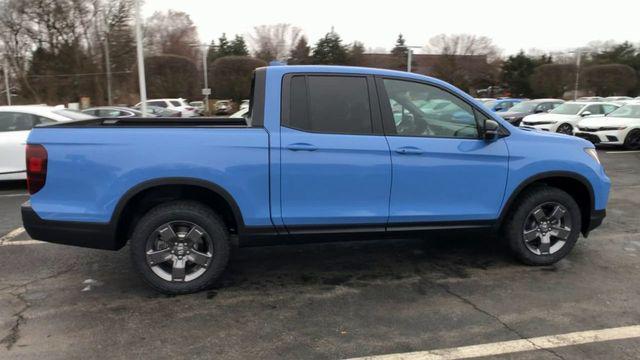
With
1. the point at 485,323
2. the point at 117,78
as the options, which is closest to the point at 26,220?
the point at 485,323

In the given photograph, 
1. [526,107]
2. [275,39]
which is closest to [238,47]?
[275,39]

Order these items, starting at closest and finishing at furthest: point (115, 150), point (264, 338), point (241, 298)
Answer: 1. point (264, 338)
2. point (115, 150)
3. point (241, 298)

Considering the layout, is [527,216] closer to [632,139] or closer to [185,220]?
[185,220]

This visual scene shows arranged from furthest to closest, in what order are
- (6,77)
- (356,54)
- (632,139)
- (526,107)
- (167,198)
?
(356,54) < (6,77) < (526,107) < (632,139) < (167,198)

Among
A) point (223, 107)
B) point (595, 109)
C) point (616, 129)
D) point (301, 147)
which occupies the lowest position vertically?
point (223, 107)

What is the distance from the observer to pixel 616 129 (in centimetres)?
1475

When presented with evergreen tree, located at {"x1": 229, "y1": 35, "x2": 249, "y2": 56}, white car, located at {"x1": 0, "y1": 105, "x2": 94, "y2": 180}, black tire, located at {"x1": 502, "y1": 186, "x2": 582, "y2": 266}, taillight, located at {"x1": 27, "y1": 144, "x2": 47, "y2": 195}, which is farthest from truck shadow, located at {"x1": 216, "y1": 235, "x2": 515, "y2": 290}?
evergreen tree, located at {"x1": 229, "y1": 35, "x2": 249, "y2": 56}

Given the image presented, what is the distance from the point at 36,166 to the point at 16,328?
1187 mm

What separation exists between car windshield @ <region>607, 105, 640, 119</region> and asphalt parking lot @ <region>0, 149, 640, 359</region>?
38.2 ft

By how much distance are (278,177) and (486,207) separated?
1916mm

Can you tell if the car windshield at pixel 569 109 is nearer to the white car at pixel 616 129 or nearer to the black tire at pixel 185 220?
the white car at pixel 616 129

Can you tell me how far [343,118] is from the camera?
429 cm

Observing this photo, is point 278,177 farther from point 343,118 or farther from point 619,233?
point 619,233

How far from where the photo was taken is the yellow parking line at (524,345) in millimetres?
3260
